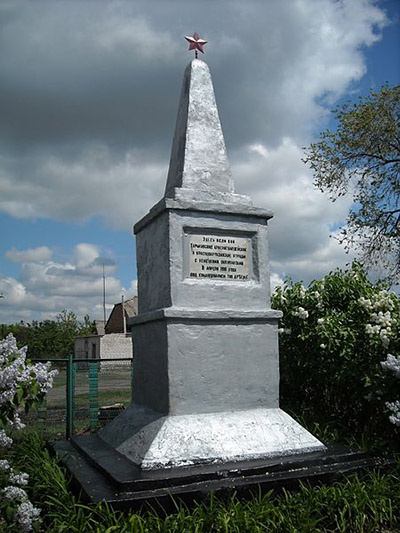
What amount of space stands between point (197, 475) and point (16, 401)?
59.6 inches

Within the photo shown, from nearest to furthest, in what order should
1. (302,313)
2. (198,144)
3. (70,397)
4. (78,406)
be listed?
1. (198,144)
2. (302,313)
3. (70,397)
4. (78,406)

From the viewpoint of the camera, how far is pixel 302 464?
4699 mm

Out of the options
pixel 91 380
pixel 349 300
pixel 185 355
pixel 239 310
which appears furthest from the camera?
pixel 91 380

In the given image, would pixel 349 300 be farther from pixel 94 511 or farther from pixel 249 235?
pixel 94 511

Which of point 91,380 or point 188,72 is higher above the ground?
point 188,72

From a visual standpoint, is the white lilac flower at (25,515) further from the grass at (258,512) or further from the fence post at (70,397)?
the fence post at (70,397)

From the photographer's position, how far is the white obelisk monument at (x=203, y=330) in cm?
485

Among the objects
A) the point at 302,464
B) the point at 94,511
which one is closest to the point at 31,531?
the point at 94,511

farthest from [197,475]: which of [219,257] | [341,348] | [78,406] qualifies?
[78,406]

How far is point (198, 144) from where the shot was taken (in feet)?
19.2

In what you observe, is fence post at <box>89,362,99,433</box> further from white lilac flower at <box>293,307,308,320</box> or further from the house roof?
the house roof

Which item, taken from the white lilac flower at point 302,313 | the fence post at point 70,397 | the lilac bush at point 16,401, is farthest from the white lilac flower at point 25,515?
the fence post at point 70,397

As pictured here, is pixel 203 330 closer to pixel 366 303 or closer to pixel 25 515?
pixel 25 515

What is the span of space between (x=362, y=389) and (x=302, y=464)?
6.29 feet
